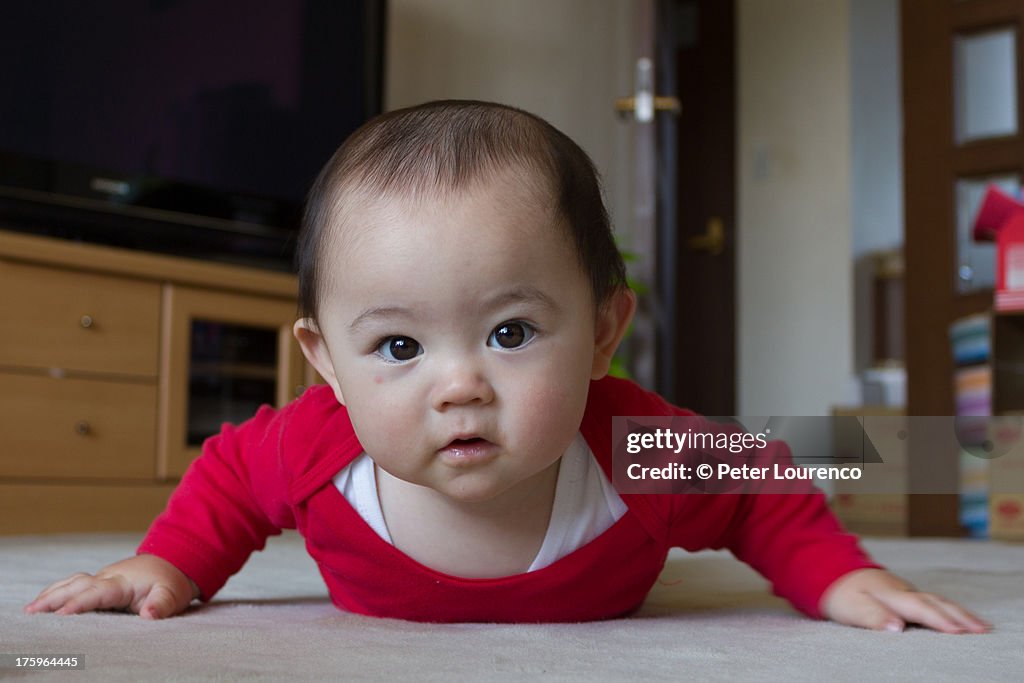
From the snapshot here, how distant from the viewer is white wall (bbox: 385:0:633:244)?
3041 millimetres

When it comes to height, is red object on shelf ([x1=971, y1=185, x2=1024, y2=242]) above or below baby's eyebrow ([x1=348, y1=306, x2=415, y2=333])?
above

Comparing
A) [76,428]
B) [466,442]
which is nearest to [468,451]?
[466,442]

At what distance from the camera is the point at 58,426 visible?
1937 millimetres

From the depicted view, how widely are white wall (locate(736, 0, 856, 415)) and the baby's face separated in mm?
3369

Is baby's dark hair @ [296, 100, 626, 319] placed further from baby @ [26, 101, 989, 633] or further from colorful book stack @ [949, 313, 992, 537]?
colorful book stack @ [949, 313, 992, 537]

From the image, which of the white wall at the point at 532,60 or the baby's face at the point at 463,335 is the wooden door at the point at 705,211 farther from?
the baby's face at the point at 463,335

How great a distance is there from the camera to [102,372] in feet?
6.58

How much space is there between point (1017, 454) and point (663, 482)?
1804mm

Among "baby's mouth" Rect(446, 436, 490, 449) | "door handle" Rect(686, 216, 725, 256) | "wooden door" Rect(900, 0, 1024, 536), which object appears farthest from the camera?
"door handle" Rect(686, 216, 725, 256)

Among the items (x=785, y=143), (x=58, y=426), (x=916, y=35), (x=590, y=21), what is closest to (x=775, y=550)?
(x=58, y=426)

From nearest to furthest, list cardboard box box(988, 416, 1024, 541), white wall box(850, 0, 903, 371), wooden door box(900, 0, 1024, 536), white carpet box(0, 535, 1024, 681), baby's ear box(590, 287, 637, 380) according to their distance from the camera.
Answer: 1. white carpet box(0, 535, 1024, 681)
2. baby's ear box(590, 287, 637, 380)
3. cardboard box box(988, 416, 1024, 541)
4. wooden door box(900, 0, 1024, 536)
5. white wall box(850, 0, 903, 371)

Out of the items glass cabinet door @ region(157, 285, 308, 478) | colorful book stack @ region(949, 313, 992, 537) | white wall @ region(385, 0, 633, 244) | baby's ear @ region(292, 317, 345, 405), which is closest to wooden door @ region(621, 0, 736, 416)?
white wall @ region(385, 0, 633, 244)

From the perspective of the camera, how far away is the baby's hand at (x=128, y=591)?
809mm

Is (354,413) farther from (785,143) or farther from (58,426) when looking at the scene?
(785,143)
